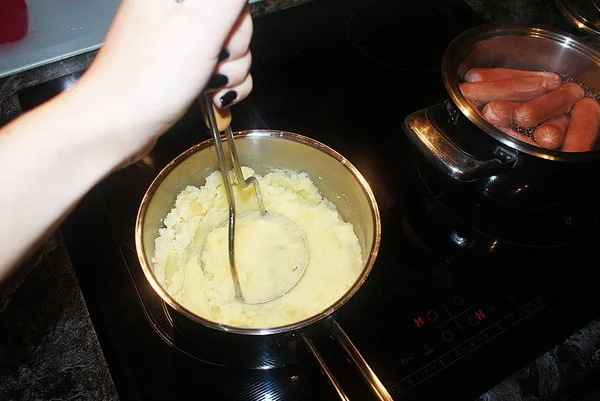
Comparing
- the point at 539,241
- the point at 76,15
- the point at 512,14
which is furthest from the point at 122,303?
the point at 512,14

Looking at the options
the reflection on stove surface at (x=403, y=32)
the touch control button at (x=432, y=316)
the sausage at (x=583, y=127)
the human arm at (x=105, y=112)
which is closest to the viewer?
the human arm at (x=105, y=112)

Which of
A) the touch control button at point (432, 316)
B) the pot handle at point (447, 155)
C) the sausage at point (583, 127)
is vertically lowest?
the touch control button at point (432, 316)

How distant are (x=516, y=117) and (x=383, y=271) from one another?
412 millimetres

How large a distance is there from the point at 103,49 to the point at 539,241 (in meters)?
0.79

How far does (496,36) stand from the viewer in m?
0.96

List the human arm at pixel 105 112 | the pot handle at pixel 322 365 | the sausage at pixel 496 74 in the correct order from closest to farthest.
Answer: the human arm at pixel 105 112
the pot handle at pixel 322 365
the sausage at pixel 496 74

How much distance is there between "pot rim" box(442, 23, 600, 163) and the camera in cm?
74

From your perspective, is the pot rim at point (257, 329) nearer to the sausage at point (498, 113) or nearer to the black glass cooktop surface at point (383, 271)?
the black glass cooktop surface at point (383, 271)

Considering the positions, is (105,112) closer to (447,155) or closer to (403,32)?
(447,155)

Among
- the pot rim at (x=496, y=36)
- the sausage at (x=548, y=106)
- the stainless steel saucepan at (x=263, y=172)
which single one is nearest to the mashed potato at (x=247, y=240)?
the stainless steel saucepan at (x=263, y=172)

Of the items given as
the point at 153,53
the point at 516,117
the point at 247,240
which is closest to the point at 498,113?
the point at 516,117

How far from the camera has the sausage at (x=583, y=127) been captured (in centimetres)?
85

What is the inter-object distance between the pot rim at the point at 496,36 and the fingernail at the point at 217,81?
46 cm

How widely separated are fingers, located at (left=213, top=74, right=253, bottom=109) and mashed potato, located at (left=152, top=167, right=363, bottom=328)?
0.35 meters
